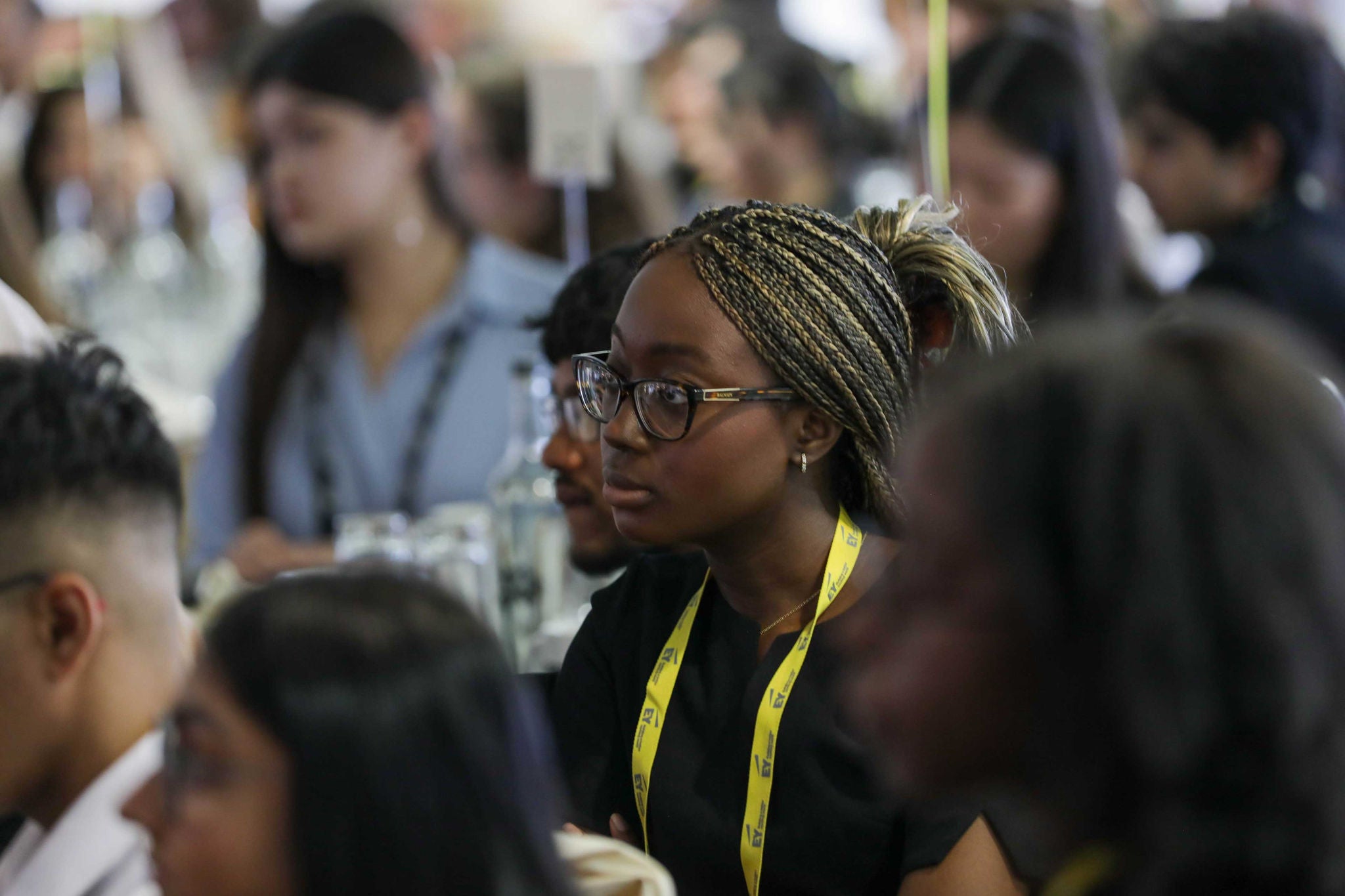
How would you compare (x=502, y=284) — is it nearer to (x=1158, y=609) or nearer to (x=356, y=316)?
(x=356, y=316)

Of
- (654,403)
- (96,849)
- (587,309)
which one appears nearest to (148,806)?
(96,849)

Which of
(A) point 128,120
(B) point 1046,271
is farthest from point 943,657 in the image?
(A) point 128,120

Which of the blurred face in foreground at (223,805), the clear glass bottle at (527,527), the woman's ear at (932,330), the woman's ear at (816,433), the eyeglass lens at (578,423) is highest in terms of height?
the woman's ear at (932,330)

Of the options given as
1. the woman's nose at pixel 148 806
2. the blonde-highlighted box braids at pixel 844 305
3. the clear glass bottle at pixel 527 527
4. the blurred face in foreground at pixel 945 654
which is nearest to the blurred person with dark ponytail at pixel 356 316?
the clear glass bottle at pixel 527 527

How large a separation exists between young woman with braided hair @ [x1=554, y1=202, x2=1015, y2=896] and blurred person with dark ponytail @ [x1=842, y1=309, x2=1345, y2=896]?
0.56 meters

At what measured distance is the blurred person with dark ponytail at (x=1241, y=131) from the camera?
288cm

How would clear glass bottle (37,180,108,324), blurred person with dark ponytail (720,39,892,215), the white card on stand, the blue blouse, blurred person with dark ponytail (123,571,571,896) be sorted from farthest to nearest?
clear glass bottle (37,180,108,324), blurred person with dark ponytail (720,39,892,215), the blue blouse, the white card on stand, blurred person with dark ponytail (123,571,571,896)

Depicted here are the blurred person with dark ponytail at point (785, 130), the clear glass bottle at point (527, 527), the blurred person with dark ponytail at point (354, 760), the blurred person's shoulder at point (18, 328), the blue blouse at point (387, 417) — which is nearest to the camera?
the blurred person with dark ponytail at point (354, 760)

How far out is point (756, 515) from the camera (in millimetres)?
1424

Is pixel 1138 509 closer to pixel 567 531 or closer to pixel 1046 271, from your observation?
pixel 567 531

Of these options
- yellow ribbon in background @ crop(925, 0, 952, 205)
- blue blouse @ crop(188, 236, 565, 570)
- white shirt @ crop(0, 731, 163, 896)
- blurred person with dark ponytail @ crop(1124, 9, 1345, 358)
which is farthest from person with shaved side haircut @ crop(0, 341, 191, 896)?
blurred person with dark ponytail @ crop(1124, 9, 1345, 358)

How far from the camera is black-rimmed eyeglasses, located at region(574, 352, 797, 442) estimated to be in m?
1.39

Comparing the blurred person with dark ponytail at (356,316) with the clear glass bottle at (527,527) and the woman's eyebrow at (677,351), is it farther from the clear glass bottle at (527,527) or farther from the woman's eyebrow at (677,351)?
the woman's eyebrow at (677,351)

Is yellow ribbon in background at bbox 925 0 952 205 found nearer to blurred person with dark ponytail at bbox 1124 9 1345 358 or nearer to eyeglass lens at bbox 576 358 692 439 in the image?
blurred person with dark ponytail at bbox 1124 9 1345 358
